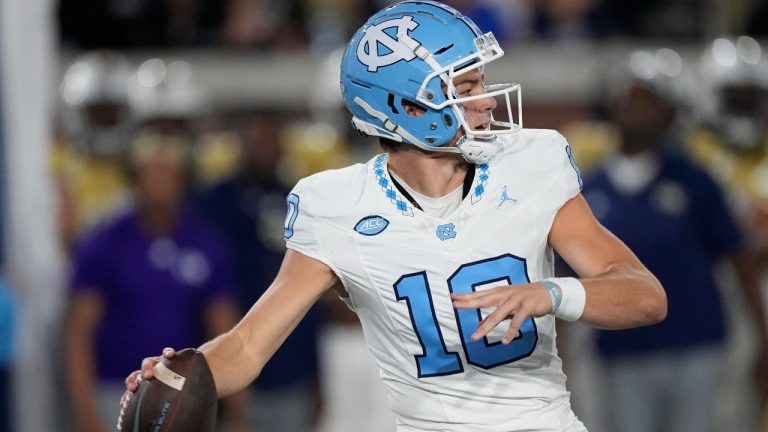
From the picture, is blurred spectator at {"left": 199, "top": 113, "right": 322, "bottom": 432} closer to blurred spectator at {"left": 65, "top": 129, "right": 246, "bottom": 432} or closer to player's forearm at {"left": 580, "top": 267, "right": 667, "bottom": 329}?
blurred spectator at {"left": 65, "top": 129, "right": 246, "bottom": 432}

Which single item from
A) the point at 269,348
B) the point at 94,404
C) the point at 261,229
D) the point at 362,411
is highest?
the point at 269,348

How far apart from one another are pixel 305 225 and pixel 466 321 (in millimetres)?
474

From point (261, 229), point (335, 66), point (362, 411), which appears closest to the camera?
point (261, 229)

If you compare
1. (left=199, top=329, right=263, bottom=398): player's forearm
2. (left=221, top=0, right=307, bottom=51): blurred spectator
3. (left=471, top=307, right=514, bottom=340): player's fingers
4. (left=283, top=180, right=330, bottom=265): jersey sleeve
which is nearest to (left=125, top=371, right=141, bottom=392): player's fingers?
(left=199, top=329, right=263, bottom=398): player's forearm

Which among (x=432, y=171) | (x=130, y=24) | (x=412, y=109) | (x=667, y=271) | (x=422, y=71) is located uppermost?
(x=422, y=71)

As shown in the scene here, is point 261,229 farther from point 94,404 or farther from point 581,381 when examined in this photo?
point 581,381

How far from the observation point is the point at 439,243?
344 cm

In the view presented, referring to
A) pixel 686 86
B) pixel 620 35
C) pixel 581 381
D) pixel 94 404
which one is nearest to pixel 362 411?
pixel 581 381

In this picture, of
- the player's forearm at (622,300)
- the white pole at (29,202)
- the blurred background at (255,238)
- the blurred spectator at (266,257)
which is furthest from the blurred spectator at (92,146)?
the player's forearm at (622,300)

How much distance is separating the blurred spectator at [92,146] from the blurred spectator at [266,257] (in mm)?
503

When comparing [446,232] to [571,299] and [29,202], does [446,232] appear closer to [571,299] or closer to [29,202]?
[571,299]

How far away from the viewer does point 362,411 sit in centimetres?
708

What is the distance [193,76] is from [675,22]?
3.16m

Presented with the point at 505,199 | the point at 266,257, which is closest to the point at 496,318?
the point at 505,199
